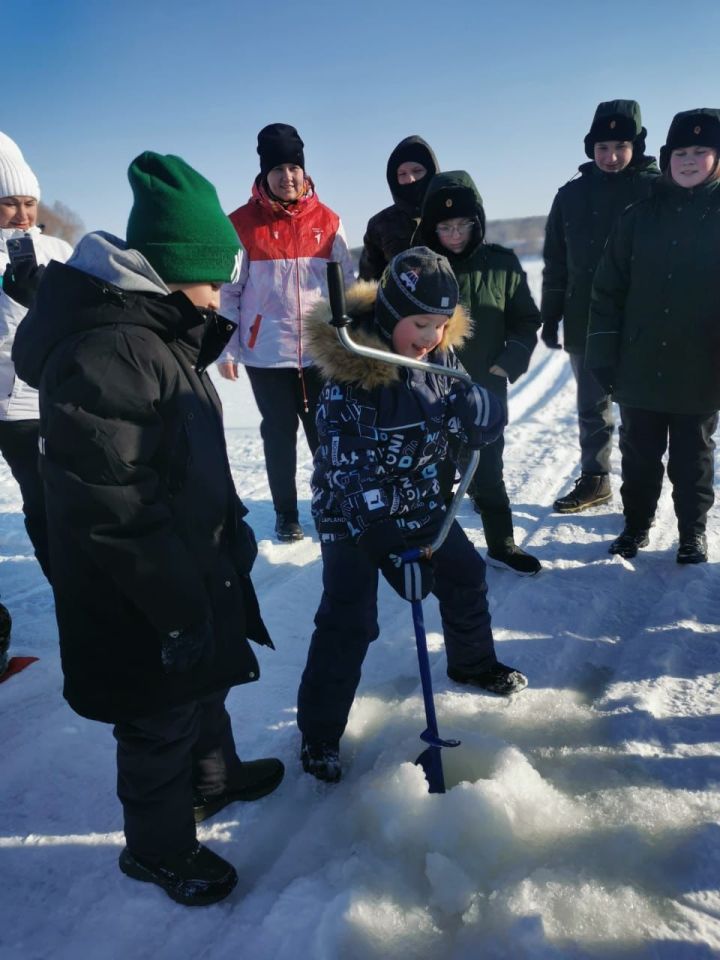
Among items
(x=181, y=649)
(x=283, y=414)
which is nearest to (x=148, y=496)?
(x=181, y=649)

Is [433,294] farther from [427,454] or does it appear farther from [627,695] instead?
[627,695]

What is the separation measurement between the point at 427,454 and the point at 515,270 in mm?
1619

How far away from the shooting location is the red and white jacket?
12.6ft

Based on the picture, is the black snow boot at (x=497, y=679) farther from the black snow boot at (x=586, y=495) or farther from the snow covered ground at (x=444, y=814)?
the black snow boot at (x=586, y=495)

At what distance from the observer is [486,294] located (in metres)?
3.29

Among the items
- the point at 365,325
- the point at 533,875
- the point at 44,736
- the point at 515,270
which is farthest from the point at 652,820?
the point at 515,270

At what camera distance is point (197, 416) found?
1659 mm

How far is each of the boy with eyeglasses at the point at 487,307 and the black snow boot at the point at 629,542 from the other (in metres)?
0.47

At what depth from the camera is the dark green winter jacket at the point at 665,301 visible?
3137mm

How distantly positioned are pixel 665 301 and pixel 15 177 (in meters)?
2.95

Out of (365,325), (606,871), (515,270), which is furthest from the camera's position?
(515,270)

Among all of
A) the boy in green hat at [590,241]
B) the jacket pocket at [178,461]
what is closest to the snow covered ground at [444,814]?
the jacket pocket at [178,461]

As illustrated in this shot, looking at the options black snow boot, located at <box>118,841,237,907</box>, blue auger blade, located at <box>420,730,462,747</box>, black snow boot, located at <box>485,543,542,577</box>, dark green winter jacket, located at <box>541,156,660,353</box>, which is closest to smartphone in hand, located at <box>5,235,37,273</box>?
black snow boot, located at <box>118,841,237,907</box>

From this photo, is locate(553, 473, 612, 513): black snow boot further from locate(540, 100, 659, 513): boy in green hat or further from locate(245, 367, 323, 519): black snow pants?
locate(245, 367, 323, 519): black snow pants
